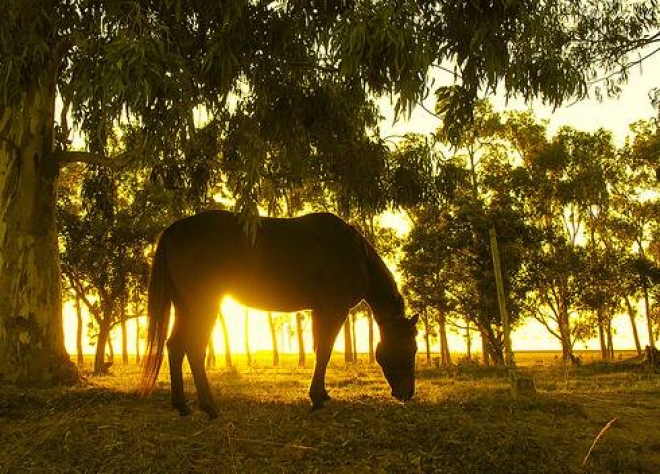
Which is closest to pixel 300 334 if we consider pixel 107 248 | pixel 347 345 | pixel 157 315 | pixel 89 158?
pixel 347 345

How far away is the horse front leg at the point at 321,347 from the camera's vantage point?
24.5ft

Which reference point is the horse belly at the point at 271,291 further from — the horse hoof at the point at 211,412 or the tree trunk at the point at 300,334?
the tree trunk at the point at 300,334

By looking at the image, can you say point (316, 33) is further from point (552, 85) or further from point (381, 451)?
point (381, 451)

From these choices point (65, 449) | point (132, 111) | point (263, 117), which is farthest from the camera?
point (263, 117)

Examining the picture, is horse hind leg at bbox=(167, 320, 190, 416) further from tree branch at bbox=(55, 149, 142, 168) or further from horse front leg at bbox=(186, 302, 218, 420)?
tree branch at bbox=(55, 149, 142, 168)

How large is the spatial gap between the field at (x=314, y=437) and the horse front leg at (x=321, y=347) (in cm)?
20

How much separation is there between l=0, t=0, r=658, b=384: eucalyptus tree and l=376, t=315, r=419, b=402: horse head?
2731mm

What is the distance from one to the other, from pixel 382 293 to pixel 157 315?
3.08 meters

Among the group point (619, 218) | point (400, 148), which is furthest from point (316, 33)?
point (619, 218)

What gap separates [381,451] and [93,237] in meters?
21.5

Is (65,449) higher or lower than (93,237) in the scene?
lower

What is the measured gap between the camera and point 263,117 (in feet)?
29.7

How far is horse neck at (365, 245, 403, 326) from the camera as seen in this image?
866cm

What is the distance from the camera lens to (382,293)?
8719mm
